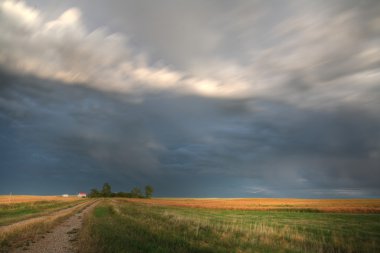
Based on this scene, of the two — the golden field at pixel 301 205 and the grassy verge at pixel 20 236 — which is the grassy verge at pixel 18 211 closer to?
the grassy verge at pixel 20 236

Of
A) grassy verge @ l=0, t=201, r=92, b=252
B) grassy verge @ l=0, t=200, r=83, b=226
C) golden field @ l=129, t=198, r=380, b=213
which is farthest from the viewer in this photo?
golden field @ l=129, t=198, r=380, b=213

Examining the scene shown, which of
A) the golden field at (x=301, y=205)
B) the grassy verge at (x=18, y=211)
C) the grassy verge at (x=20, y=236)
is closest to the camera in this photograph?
the grassy verge at (x=20, y=236)

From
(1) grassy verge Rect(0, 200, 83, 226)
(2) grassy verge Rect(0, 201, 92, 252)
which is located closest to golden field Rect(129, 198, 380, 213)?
(1) grassy verge Rect(0, 200, 83, 226)

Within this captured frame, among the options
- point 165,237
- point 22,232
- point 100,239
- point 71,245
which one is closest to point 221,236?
point 165,237

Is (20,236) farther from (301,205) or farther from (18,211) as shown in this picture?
(301,205)

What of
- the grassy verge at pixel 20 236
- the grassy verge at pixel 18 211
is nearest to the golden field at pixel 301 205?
the grassy verge at pixel 18 211

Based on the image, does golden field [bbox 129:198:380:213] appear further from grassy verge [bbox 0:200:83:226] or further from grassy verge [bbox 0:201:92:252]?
grassy verge [bbox 0:201:92:252]

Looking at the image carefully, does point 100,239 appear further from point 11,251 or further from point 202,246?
point 202,246

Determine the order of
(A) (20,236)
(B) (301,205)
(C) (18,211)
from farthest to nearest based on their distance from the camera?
(B) (301,205) < (C) (18,211) < (A) (20,236)

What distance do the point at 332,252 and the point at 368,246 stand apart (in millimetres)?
3255

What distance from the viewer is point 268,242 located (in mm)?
18609

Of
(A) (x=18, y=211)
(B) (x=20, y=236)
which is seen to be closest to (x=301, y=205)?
(A) (x=18, y=211)

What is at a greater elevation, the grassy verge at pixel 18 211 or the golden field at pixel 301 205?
the grassy verge at pixel 18 211

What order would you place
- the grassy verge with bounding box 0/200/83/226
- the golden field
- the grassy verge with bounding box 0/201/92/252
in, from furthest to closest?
the golden field → the grassy verge with bounding box 0/200/83/226 → the grassy verge with bounding box 0/201/92/252
